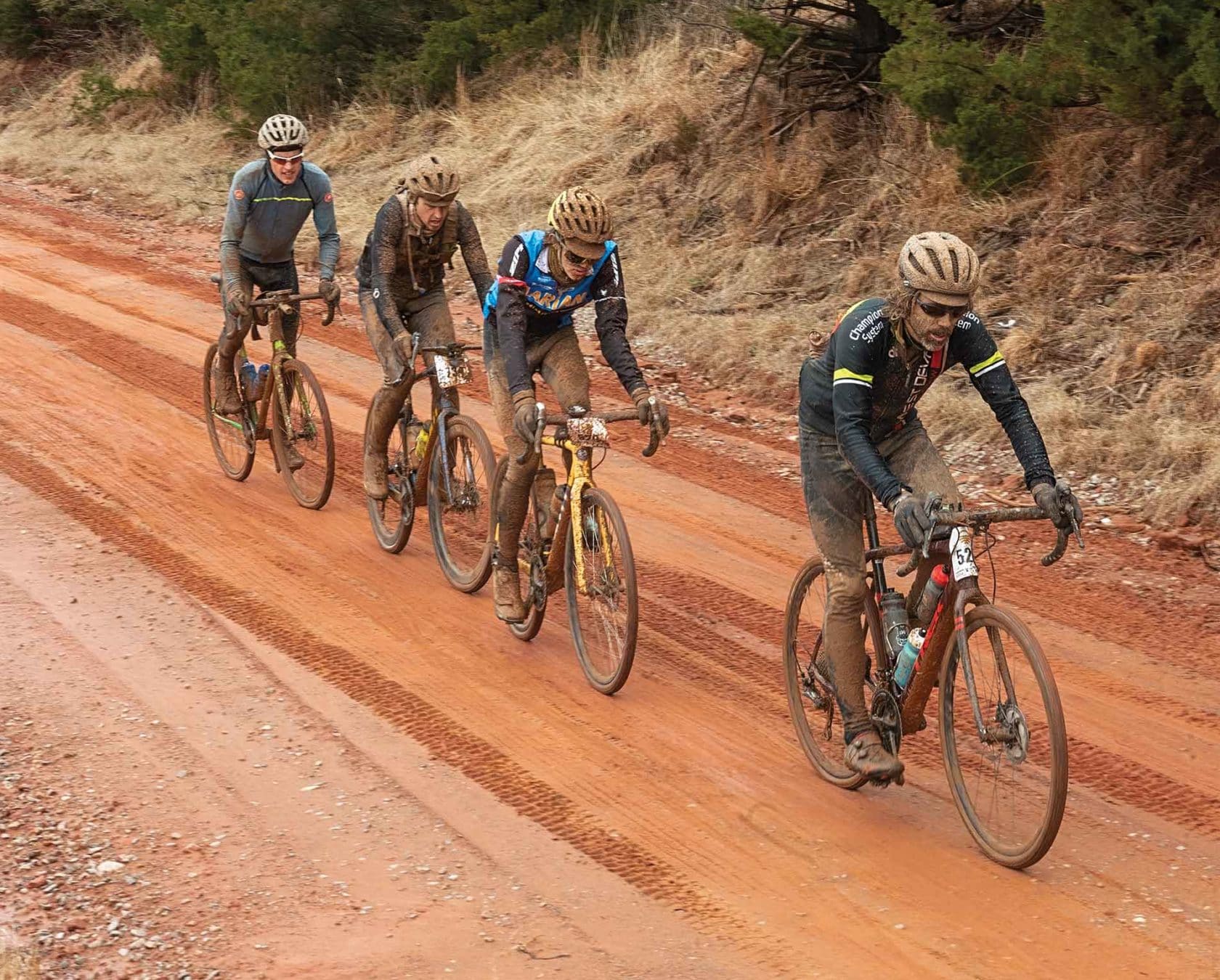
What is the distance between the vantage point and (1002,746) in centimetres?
536

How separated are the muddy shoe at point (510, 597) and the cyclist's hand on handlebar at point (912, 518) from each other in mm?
2894

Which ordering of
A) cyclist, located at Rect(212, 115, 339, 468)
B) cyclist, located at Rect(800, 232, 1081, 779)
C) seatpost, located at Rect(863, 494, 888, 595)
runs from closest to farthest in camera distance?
1. cyclist, located at Rect(800, 232, 1081, 779)
2. seatpost, located at Rect(863, 494, 888, 595)
3. cyclist, located at Rect(212, 115, 339, 468)

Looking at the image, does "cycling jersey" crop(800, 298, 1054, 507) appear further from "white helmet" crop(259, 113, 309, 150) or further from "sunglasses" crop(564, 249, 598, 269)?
"white helmet" crop(259, 113, 309, 150)

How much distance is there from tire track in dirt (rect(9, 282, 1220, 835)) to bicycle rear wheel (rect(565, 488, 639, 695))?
0.44 meters

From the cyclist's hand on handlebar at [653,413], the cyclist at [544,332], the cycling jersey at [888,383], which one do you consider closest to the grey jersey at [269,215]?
the cyclist at [544,332]

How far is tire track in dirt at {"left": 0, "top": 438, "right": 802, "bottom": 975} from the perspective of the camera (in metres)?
5.29

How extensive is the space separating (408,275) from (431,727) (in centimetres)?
309

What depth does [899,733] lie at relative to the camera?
583 cm

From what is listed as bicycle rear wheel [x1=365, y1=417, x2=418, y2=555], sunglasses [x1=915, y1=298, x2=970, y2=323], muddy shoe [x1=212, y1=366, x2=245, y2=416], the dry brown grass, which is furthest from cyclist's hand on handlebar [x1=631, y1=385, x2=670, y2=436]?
muddy shoe [x1=212, y1=366, x2=245, y2=416]

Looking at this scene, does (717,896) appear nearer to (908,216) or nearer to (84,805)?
(84,805)

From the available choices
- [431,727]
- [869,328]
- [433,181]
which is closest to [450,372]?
[433,181]

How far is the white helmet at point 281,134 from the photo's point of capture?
9.51 meters

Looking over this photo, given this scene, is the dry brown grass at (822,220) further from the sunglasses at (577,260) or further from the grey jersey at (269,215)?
the sunglasses at (577,260)

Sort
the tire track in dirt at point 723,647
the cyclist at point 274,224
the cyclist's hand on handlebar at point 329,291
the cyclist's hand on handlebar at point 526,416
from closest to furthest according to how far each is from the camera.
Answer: the tire track in dirt at point 723,647 → the cyclist's hand on handlebar at point 526,416 → the cyclist's hand on handlebar at point 329,291 → the cyclist at point 274,224
